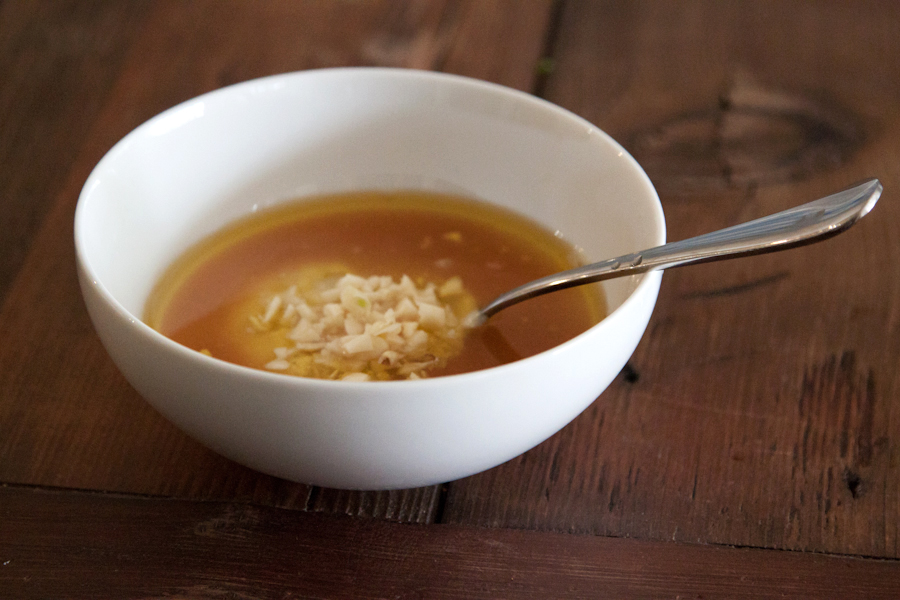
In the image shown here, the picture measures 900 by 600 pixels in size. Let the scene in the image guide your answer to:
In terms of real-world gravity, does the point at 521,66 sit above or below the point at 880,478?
above

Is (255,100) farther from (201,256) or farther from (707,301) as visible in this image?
(707,301)

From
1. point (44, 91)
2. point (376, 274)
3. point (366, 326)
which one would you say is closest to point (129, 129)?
point (44, 91)

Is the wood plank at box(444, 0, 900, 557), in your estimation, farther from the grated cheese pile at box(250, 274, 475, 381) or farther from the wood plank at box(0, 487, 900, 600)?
the grated cheese pile at box(250, 274, 475, 381)

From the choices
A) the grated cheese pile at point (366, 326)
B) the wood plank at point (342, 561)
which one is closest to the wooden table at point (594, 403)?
the wood plank at point (342, 561)

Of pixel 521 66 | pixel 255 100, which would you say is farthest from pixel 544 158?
pixel 521 66

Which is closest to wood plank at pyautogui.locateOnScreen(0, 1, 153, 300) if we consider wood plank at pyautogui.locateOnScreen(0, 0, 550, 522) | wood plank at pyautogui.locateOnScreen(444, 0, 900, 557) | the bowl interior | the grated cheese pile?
wood plank at pyautogui.locateOnScreen(0, 0, 550, 522)

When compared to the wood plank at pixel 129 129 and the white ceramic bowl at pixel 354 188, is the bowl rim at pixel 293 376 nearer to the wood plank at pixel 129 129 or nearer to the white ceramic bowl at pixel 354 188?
the white ceramic bowl at pixel 354 188

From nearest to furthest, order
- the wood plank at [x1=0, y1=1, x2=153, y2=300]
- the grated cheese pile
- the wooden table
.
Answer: the wooden table
the grated cheese pile
the wood plank at [x1=0, y1=1, x2=153, y2=300]
